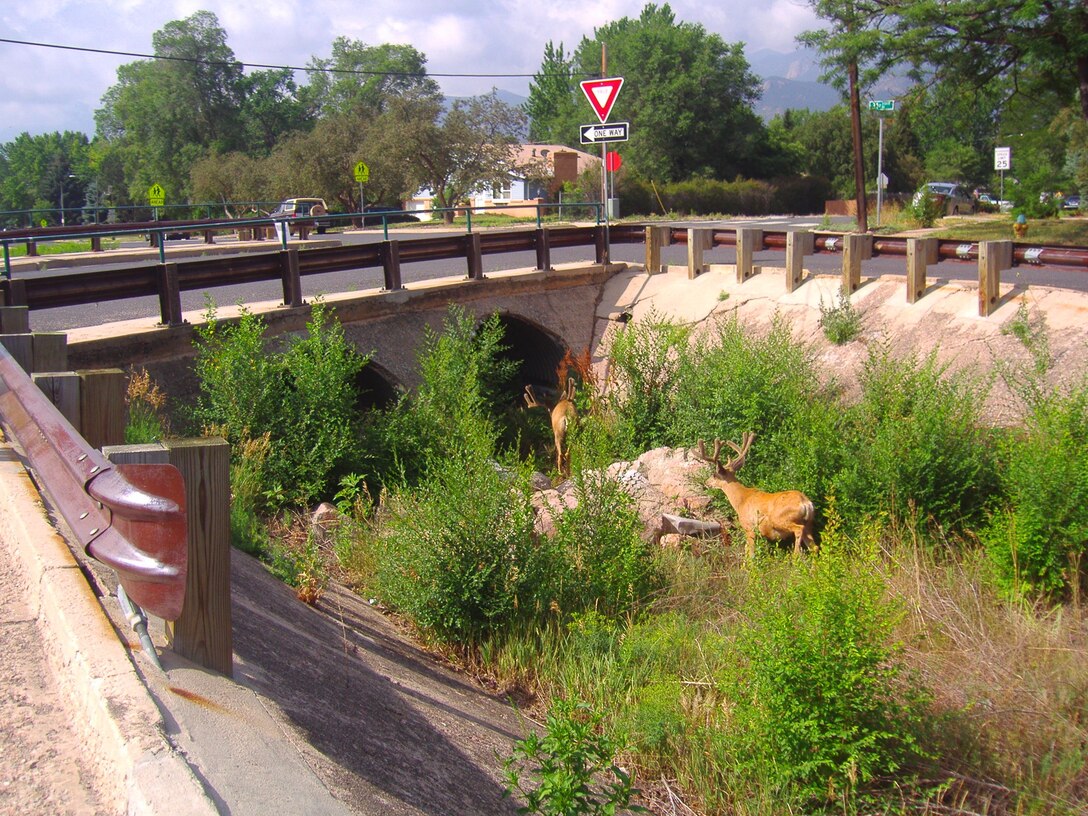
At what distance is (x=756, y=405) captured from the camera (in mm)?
12070

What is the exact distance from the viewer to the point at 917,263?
45.0ft

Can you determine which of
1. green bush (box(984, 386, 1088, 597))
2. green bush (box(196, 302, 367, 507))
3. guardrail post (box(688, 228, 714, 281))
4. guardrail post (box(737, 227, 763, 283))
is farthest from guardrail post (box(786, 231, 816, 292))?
green bush (box(196, 302, 367, 507))

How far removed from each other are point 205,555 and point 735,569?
728cm

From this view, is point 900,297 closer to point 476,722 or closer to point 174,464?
point 476,722

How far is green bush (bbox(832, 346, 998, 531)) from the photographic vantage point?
10.3 meters

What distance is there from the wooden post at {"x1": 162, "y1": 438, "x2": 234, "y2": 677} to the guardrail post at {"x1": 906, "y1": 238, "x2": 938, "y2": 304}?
12.2 m

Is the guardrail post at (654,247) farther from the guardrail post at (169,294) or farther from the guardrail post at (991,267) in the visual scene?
the guardrail post at (169,294)

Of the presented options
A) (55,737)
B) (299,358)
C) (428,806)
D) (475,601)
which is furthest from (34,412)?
(299,358)

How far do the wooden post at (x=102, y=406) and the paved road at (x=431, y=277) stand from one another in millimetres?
8038

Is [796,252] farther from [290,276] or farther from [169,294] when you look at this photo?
[169,294]

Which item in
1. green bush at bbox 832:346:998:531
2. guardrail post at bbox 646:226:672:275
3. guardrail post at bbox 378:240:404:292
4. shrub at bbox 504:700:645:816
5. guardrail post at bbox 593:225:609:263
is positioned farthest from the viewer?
guardrail post at bbox 593:225:609:263

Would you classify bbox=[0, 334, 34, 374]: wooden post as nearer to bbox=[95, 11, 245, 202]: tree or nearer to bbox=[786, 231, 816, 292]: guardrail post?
bbox=[786, 231, 816, 292]: guardrail post

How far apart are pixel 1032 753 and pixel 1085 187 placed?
133 ft

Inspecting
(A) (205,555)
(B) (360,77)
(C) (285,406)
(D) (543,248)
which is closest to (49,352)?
(A) (205,555)
